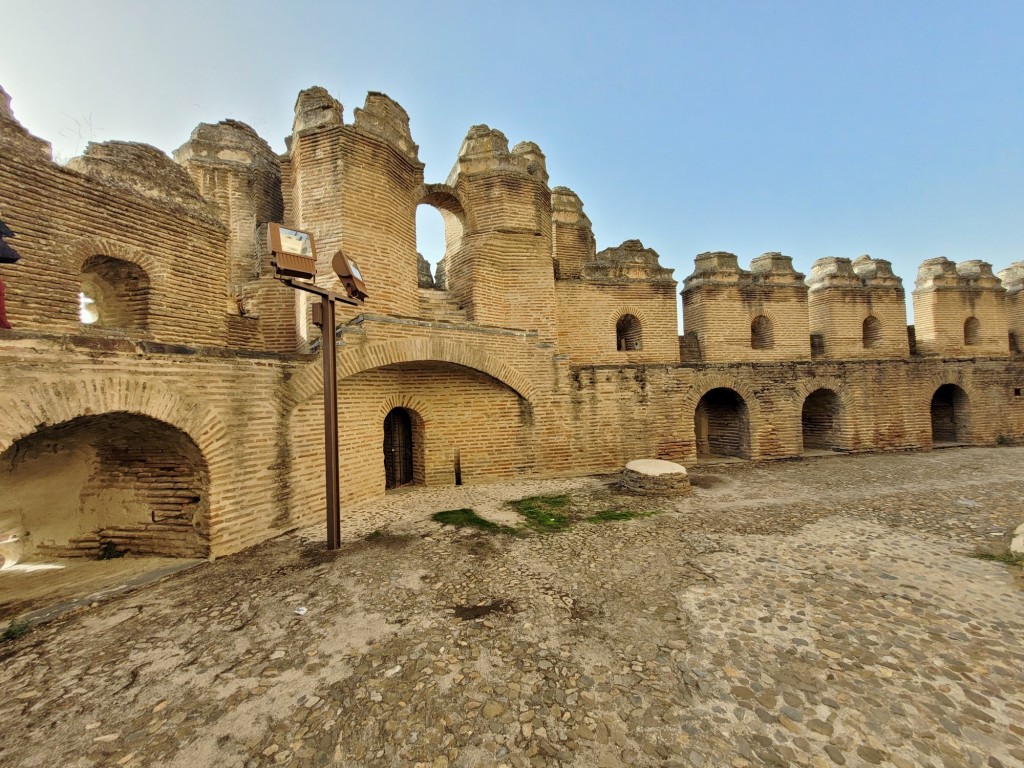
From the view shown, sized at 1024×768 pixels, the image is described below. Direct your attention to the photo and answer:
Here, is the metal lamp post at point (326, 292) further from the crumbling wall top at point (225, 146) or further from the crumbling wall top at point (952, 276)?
the crumbling wall top at point (952, 276)

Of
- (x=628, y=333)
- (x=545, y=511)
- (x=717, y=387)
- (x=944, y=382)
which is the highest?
(x=628, y=333)

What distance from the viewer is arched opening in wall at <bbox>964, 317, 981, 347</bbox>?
15375 millimetres

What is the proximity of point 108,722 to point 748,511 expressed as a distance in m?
7.66

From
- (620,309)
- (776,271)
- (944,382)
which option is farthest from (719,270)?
(944,382)

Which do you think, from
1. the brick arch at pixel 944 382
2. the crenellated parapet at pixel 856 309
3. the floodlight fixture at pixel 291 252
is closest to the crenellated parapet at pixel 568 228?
the crenellated parapet at pixel 856 309

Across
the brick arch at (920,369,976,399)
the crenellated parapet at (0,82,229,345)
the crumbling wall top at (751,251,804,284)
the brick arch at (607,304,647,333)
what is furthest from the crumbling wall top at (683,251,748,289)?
the crenellated parapet at (0,82,229,345)

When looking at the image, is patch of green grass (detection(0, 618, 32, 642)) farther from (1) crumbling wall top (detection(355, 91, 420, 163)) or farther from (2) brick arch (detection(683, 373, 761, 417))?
(2) brick arch (detection(683, 373, 761, 417))

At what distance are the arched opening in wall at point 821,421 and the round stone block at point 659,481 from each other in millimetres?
A: 7279

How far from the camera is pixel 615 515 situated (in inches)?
249

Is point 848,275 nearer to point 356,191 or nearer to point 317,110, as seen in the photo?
point 356,191

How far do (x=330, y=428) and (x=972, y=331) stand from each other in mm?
23521

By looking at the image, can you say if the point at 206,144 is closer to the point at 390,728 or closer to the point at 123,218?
the point at 123,218

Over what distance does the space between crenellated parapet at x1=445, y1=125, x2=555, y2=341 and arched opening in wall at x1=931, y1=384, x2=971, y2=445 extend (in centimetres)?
1381

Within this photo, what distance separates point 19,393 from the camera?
3.53 meters
